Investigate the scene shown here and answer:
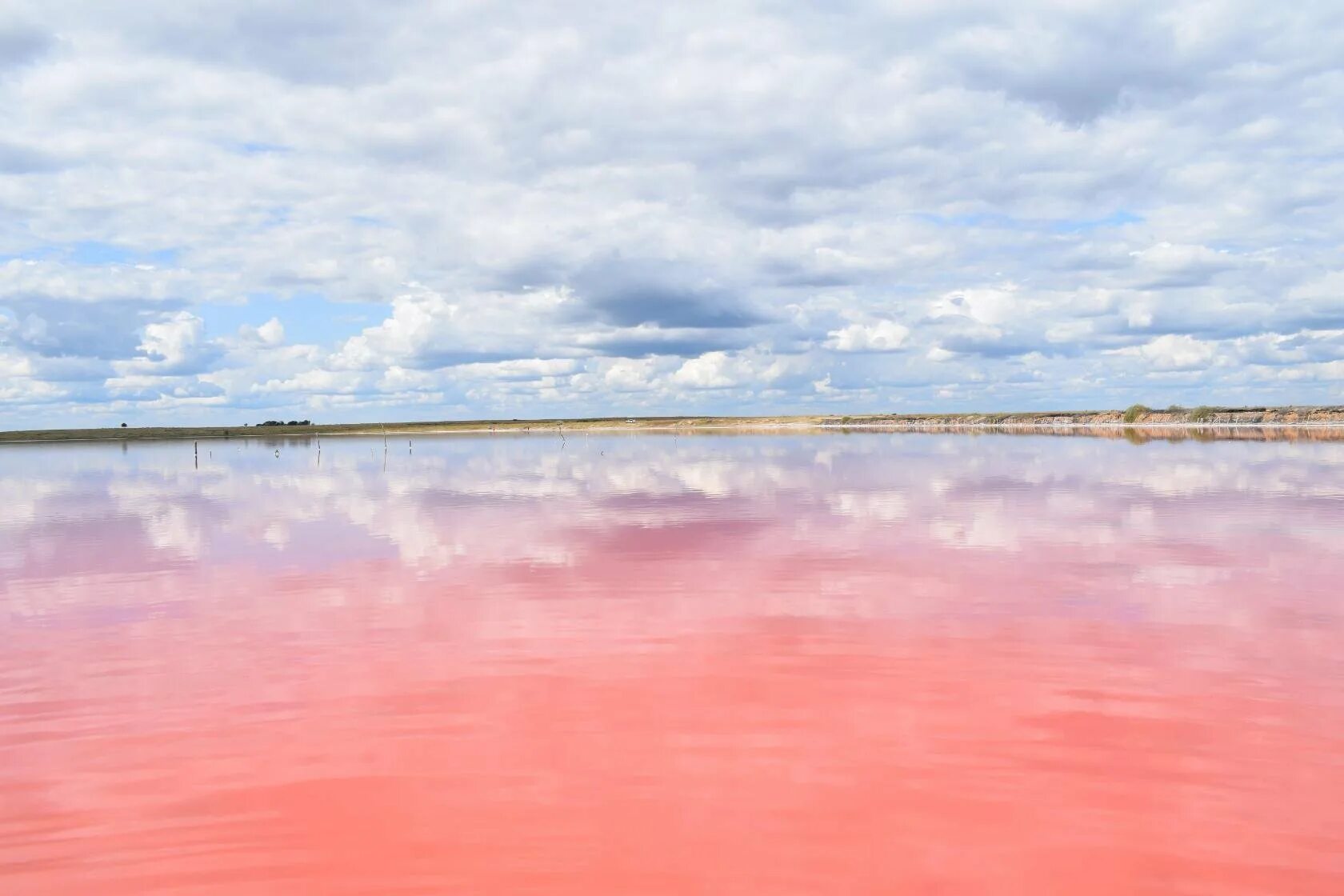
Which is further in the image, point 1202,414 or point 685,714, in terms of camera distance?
point 1202,414

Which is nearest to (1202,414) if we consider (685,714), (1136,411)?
(1136,411)

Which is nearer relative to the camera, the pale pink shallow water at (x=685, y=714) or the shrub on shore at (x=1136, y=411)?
the pale pink shallow water at (x=685, y=714)

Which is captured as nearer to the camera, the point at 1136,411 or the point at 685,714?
the point at 685,714

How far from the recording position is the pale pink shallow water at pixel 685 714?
23.5 feet

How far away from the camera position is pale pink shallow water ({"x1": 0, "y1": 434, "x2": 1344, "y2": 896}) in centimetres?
716

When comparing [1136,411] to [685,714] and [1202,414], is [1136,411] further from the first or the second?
[685,714]

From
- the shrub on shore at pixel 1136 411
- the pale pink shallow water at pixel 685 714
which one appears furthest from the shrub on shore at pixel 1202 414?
the pale pink shallow water at pixel 685 714

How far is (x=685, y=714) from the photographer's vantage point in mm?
10320

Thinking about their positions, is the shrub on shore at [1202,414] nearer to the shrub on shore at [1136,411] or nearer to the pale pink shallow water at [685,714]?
the shrub on shore at [1136,411]

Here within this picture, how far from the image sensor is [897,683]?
11.3 m

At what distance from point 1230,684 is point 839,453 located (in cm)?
6233

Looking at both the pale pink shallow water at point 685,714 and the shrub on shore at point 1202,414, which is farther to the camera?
the shrub on shore at point 1202,414

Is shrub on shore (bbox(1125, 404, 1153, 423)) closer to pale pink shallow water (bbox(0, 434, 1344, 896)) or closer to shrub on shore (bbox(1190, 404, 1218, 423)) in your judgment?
shrub on shore (bbox(1190, 404, 1218, 423))

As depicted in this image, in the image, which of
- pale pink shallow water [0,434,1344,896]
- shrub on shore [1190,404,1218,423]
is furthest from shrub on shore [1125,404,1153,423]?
pale pink shallow water [0,434,1344,896]
